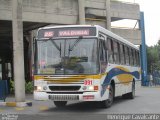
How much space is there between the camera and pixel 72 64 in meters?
14.4

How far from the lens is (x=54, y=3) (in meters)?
24.6

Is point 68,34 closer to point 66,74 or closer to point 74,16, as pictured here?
point 66,74

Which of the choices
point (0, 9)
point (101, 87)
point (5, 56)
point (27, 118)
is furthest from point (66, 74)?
point (5, 56)

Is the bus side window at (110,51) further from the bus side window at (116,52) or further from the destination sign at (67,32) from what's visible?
the destination sign at (67,32)

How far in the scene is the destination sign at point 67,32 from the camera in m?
14.7

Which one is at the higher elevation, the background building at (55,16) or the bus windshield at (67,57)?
the background building at (55,16)

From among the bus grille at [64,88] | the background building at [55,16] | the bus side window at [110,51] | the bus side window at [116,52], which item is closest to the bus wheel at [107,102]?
the bus side window at [110,51]

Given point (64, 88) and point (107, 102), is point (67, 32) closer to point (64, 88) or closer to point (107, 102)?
point (64, 88)

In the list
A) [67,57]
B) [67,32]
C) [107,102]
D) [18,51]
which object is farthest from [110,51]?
[18,51]

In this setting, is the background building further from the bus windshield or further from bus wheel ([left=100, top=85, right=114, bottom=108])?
bus wheel ([left=100, top=85, right=114, bottom=108])

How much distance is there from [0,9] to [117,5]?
1388 centimetres

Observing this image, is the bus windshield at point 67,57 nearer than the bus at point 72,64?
No

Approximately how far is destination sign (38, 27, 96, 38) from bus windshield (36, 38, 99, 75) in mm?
186

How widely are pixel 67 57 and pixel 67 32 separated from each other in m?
0.94
